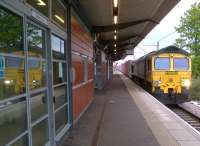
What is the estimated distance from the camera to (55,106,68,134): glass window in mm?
8677

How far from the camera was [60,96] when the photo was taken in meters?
9.29

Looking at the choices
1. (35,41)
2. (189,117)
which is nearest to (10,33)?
(35,41)

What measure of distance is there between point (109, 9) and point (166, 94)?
7075mm

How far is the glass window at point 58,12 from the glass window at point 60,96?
5.04ft

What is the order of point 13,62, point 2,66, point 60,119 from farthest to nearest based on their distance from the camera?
1. point 60,119
2. point 13,62
3. point 2,66

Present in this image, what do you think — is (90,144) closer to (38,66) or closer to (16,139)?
(38,66)

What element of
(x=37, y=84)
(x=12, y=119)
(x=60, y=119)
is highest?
(x=37, y=84)

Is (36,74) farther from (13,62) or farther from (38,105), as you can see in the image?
(13,62)

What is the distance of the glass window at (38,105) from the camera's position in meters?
6.40

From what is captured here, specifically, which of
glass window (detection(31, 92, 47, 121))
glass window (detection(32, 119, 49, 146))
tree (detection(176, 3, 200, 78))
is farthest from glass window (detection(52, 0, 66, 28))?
tree (detection(176, 3, 200, 78))

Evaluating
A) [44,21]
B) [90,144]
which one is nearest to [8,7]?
[44,21]

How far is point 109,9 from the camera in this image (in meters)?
15.9

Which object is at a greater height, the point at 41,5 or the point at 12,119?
the point at 41,5

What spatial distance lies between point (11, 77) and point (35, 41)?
61.5 inches
